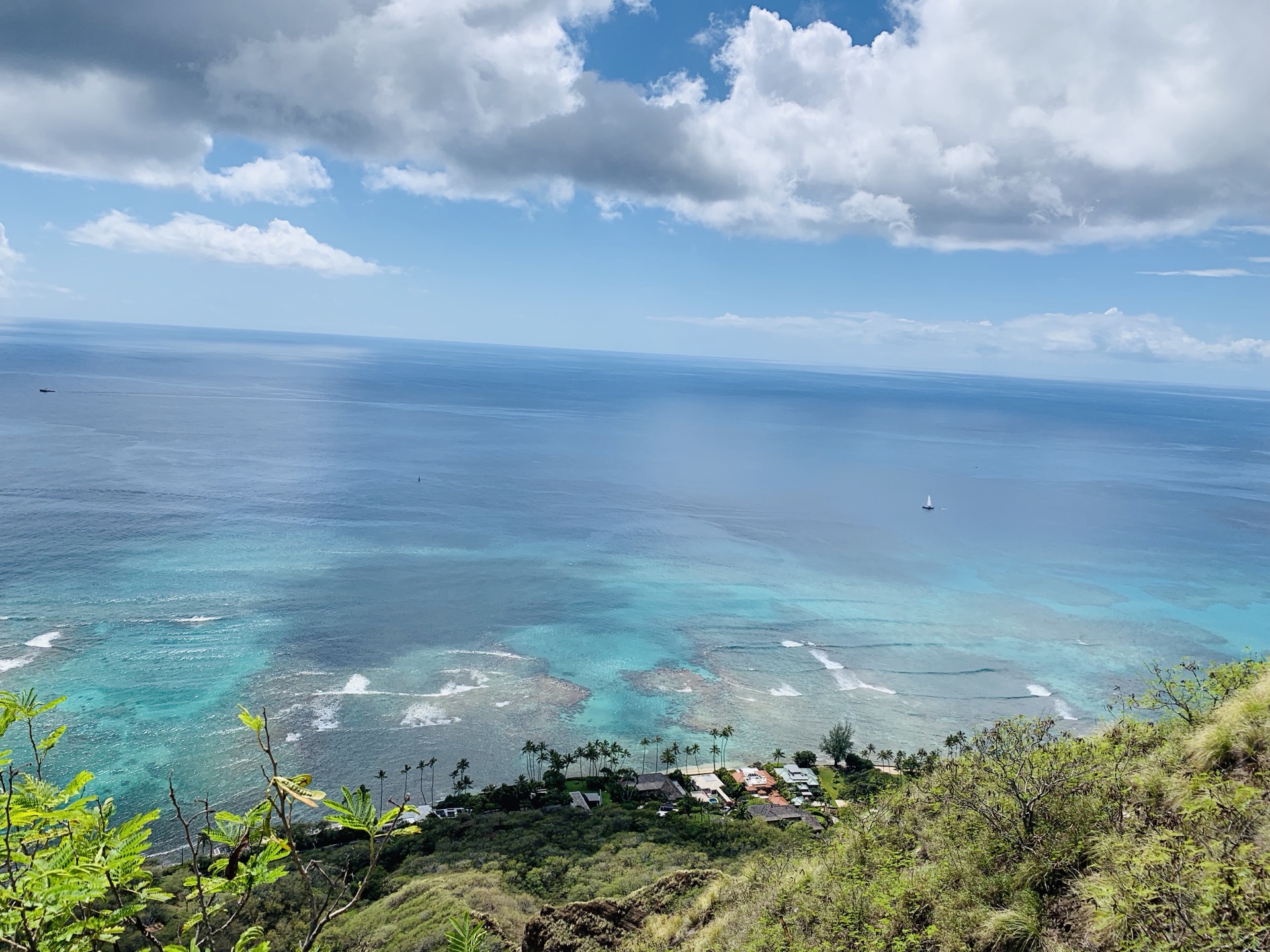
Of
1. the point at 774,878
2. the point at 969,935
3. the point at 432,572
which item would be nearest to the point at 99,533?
the point at 432,572

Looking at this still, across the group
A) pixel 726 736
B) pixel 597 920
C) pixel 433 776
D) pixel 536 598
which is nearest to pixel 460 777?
pixel 433 776

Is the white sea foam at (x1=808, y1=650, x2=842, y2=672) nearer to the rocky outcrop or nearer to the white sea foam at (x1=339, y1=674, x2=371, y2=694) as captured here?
the white sea foam at (x1=339, y1=674, x2=371, y2=694)

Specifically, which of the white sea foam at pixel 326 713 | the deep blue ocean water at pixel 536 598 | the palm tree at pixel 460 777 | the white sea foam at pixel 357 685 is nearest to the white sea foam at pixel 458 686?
the deep blue ocean water at pixel 536 598

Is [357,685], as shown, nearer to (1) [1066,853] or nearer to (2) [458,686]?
(2) [458,686]

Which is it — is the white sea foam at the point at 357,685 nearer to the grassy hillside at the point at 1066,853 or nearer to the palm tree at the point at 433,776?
the palm tree at the point at 433,776

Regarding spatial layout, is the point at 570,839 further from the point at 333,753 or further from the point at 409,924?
the point at 333,753

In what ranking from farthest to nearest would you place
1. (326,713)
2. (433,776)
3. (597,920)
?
1. (326,713)
2. (433,776)
3. (597,920)

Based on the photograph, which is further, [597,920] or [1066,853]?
[597,920]
